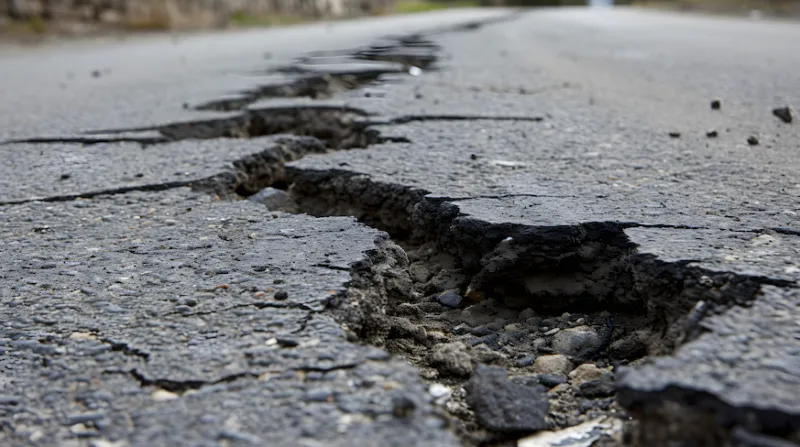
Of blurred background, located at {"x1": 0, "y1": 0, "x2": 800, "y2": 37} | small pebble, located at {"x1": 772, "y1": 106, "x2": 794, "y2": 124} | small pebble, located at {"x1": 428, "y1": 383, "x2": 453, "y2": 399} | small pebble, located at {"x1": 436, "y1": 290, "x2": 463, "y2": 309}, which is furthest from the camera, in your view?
blurred background, located at {"x1": 0, "y1": 0, "x2": 800, "y2": 37}

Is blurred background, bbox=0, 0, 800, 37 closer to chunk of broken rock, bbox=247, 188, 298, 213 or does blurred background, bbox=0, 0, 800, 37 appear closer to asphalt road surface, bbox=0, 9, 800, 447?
asphalt road surface, bbox=0, 9, 800, 447

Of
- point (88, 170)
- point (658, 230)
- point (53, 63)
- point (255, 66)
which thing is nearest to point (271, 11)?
point (53, 63)

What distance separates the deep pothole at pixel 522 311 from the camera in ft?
3.38

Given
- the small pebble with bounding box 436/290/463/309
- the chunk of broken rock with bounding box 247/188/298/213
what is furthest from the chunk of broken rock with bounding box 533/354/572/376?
the chunk of broken rock with bounding box 247/188/298/213

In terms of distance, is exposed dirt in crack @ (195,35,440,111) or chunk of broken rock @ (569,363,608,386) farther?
exposed dirt in crack @ (195,35,440,111)

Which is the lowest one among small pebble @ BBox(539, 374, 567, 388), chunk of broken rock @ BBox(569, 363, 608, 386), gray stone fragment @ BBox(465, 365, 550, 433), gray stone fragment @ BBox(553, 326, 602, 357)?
gray stone fragment @ BBox(553, 326, 602, 357)

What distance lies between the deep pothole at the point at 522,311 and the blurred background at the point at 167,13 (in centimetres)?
892

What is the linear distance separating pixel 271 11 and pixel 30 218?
1408cm

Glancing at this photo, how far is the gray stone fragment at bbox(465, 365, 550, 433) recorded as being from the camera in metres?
0.98

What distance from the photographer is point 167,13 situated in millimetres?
11156

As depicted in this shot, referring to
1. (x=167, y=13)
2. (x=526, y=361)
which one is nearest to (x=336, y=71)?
(x=526, y=361)

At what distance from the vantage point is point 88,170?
7.05 ft

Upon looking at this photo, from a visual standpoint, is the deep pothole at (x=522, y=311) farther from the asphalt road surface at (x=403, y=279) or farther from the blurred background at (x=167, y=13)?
the blurred background at (x=167, y=13)

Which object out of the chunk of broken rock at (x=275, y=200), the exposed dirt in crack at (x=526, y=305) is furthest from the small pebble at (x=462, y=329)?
the chunk of broken rock at (x=275, y=200)
